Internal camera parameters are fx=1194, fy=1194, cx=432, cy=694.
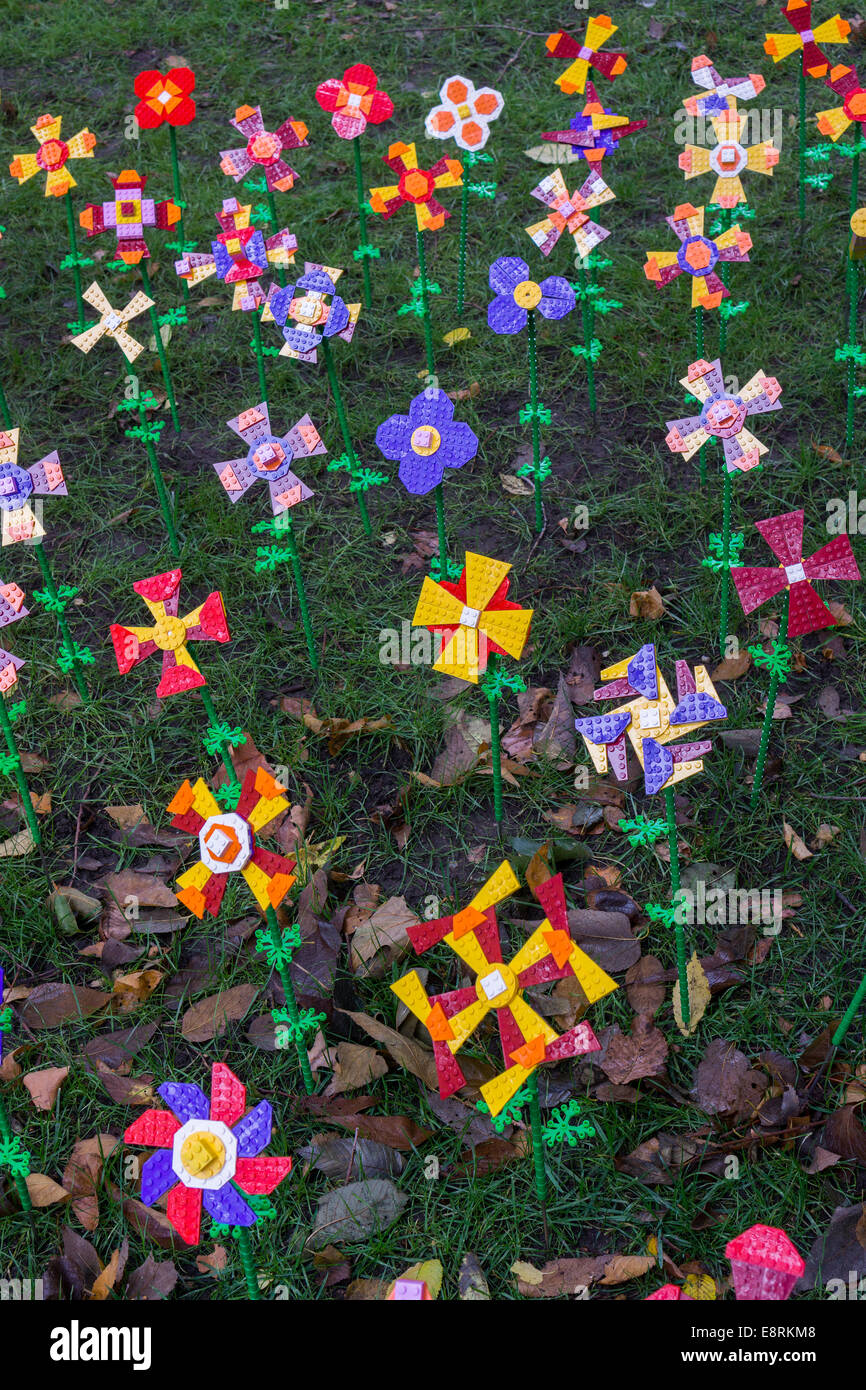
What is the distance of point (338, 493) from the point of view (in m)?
4.38

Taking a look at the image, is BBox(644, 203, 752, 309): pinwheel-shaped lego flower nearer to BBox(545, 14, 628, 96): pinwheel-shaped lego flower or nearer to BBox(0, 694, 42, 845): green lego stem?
BBox(545, 14, 628, 96): pinwheel-shaped lego flower

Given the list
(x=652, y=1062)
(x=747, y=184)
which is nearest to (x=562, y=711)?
(x=652, y=1062)

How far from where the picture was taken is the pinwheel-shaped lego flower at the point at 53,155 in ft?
14.8

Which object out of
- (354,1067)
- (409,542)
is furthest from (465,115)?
(354,1067)

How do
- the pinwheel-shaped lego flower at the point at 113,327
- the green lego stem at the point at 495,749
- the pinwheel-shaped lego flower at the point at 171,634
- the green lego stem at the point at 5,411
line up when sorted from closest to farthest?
1. the pinwheel-shaped lego flower at the point at 171,634
2. the green lego stem at the point at 495,749
3. the pinwheel-shaped lego flower at the point at 113,327
4. the green lego stem at the point at 5,411

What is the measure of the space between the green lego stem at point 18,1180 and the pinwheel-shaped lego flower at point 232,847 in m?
0.65

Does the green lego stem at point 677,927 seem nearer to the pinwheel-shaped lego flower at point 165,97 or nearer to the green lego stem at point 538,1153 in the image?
the green lego stem at point 538,1153

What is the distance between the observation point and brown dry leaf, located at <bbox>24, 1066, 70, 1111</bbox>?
9.29 ft

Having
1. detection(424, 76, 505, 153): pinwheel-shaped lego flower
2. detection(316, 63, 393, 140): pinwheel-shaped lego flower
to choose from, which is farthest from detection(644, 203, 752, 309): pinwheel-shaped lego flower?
detection(316, 63, 393, 140): pinwheel-shaped lego flower

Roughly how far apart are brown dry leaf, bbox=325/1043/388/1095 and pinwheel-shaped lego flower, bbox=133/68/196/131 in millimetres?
3737

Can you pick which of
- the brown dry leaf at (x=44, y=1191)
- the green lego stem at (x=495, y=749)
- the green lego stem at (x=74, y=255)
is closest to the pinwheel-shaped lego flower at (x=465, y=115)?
Result: the green lego stem at (x=74, y=255)

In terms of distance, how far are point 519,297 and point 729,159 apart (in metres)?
1.10

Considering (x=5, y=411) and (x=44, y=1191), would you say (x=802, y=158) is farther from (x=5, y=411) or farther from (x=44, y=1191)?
(x=44, y=1191)

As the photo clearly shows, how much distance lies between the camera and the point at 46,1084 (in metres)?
2.86
